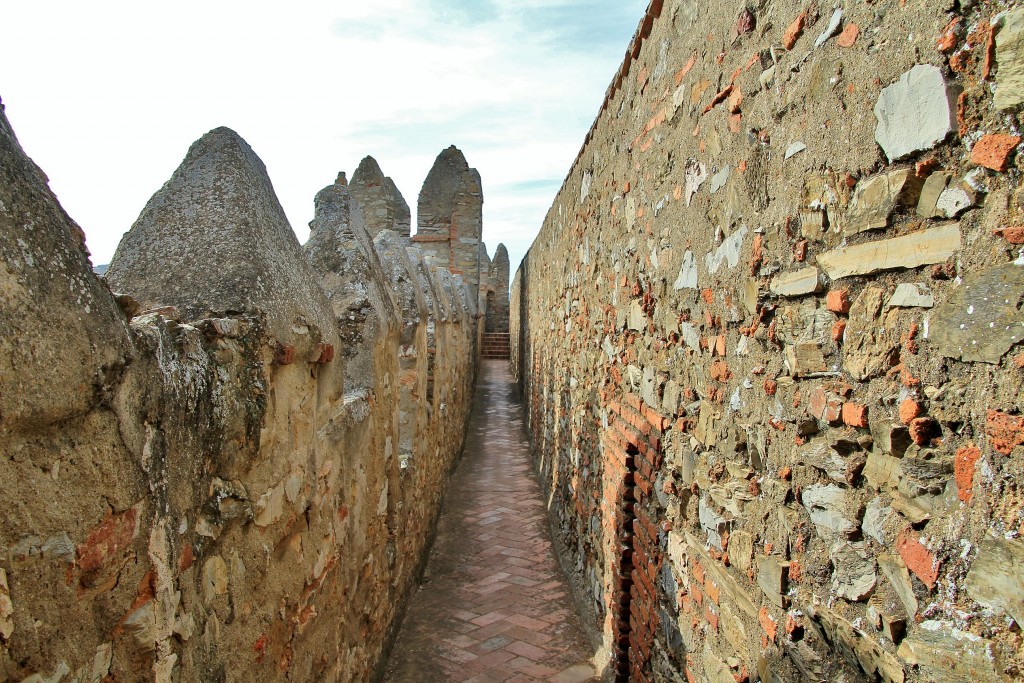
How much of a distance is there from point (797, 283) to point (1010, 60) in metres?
0.64

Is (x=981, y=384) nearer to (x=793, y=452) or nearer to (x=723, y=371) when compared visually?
(x=793, y=452)

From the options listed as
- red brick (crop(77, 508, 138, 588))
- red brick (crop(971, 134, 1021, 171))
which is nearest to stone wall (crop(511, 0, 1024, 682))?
red brick (crop(971, 134, 1021, 171))

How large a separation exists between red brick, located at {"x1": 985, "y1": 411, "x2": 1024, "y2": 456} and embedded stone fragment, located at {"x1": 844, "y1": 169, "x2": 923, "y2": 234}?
1.37ft

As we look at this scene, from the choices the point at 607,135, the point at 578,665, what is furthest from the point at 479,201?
the point at 578,665

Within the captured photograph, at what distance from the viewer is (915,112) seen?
1.27 meters

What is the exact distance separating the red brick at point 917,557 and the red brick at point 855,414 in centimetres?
22

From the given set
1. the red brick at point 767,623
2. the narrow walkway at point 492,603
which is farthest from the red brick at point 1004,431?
→ the narrow walkway at point 492,603

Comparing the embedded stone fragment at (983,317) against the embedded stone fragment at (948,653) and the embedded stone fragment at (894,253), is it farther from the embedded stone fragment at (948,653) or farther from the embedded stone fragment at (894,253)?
the embedded stone fragment at (948,653)

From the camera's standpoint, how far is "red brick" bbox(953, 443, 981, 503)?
113 cm

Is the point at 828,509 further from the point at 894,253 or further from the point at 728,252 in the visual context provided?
the point at 728,252

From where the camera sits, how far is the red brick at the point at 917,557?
120 centimetres

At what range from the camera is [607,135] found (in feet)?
13.5

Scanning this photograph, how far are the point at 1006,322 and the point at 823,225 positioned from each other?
0.53 m

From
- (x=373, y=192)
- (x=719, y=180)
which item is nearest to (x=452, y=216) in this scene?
(x=373, y=192)
